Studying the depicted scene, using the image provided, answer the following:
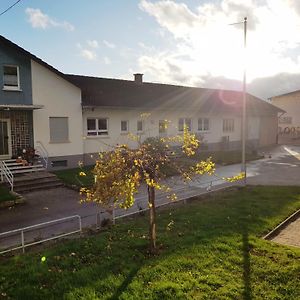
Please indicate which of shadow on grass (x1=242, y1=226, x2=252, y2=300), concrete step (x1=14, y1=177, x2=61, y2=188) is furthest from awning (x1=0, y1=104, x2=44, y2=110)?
shadow on grass (x1=242, y1=226, x2=252, y2=300)

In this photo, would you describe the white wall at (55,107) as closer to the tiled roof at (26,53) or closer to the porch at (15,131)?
the tiled roof at (26,53)

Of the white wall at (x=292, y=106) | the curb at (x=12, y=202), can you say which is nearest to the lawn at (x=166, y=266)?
the curb at (x=12, y=202)

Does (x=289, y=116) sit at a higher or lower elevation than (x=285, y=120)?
higher

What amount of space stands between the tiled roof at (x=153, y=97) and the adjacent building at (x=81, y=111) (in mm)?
80

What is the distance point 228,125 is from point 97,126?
1598 cm

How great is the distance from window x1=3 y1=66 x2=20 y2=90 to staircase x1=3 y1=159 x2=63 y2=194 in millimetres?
3903

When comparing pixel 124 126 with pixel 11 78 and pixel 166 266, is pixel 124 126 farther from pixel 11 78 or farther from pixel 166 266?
pixel 166 266

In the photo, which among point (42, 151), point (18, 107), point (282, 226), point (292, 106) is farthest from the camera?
point (292, 106)

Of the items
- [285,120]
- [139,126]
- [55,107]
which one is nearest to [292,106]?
[285,120]

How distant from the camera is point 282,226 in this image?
9930 millimetres

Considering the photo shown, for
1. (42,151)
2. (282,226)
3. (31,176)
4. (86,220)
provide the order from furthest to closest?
(42,151) → (31,176) → (86,220) → (282,226)

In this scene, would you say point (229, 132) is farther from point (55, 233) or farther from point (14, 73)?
point (55, 233)

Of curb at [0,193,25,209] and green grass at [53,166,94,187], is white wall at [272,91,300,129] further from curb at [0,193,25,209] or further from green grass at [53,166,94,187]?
curb at [0,193,25,209]

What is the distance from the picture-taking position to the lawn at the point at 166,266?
583 centimetres
